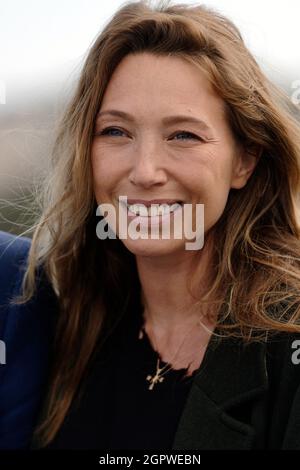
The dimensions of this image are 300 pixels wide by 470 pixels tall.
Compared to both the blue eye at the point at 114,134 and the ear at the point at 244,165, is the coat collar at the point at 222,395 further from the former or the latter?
the blue eye at the point at 114,134

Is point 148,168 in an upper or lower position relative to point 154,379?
upper

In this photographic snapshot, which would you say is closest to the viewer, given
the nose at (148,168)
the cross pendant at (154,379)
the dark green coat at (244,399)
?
the dark green coat at (244,399)

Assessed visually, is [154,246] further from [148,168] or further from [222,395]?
[222,395]

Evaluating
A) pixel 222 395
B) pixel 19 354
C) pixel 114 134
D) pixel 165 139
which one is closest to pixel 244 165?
pixel 165 139

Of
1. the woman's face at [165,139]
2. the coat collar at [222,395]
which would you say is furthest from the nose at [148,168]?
the coat collar at [222,395]

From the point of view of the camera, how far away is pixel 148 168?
213 cm

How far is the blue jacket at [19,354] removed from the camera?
2307 mm

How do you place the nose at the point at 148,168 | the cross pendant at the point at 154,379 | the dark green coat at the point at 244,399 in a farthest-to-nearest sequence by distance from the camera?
the cross pendant at the point at 154,379, the nose at the point at 148,168, the dark green coat at the point at 244,399

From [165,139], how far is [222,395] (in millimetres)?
776

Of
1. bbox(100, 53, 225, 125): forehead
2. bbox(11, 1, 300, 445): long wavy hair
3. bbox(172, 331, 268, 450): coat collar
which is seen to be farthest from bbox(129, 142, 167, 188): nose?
bbox(172, 331, 268, 450): coat collar

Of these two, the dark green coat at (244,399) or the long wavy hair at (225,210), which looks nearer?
the dark green coat at (244,399)

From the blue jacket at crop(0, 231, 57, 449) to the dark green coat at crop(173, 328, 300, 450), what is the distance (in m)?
0.53

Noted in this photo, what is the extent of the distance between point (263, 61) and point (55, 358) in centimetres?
123

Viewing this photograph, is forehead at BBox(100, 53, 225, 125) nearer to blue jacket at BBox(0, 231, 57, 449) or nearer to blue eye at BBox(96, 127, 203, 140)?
blue eye at BBox(96, 127, 203, 140)
